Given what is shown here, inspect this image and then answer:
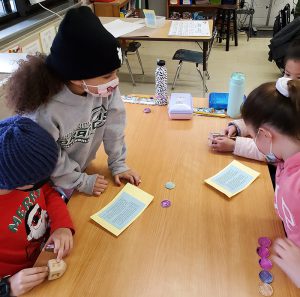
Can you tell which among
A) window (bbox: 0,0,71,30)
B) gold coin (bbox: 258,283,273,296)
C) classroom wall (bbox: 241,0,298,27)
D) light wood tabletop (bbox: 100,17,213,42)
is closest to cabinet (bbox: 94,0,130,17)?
light wood tabletop (bbox: 100,17,213,42)

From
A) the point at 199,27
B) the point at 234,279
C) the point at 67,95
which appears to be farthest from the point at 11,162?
the point at 199,27

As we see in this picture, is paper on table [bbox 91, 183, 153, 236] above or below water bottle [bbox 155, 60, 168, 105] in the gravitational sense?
below

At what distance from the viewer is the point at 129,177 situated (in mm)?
1118

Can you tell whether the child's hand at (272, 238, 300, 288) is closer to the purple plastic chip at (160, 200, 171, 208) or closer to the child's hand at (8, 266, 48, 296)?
the purple plastic chip at (160, 200, 171, 208)

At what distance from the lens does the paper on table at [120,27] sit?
281 cm

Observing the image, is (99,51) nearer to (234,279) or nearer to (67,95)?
(67,95)

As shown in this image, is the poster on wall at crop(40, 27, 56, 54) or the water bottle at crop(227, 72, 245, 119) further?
the poster on wall at crop(40, 27, 56, 54)

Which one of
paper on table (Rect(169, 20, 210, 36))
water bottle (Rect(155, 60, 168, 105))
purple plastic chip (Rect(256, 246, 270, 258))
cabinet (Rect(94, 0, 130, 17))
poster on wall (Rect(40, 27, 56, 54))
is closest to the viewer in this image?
purple plastic chip (Rect(256, 246, 270, 258))

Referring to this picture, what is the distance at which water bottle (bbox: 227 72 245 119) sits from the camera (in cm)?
139

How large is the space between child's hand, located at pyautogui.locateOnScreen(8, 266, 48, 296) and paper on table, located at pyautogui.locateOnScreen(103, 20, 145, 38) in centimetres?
238

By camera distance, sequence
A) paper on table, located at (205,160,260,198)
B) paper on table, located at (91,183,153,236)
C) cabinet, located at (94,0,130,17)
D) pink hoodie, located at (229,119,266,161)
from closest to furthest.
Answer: paper on table, located at (91,183,153,236) < paper on table, located at (205,160,260,198) < pink hoodie, located at (229,119,266,161) < cabinet, located at (94,0,130,17)

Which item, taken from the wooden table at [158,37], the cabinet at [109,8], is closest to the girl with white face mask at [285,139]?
the wooden table at [158,37]

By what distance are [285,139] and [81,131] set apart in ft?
2.19

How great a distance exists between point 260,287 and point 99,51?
2.57 ft
